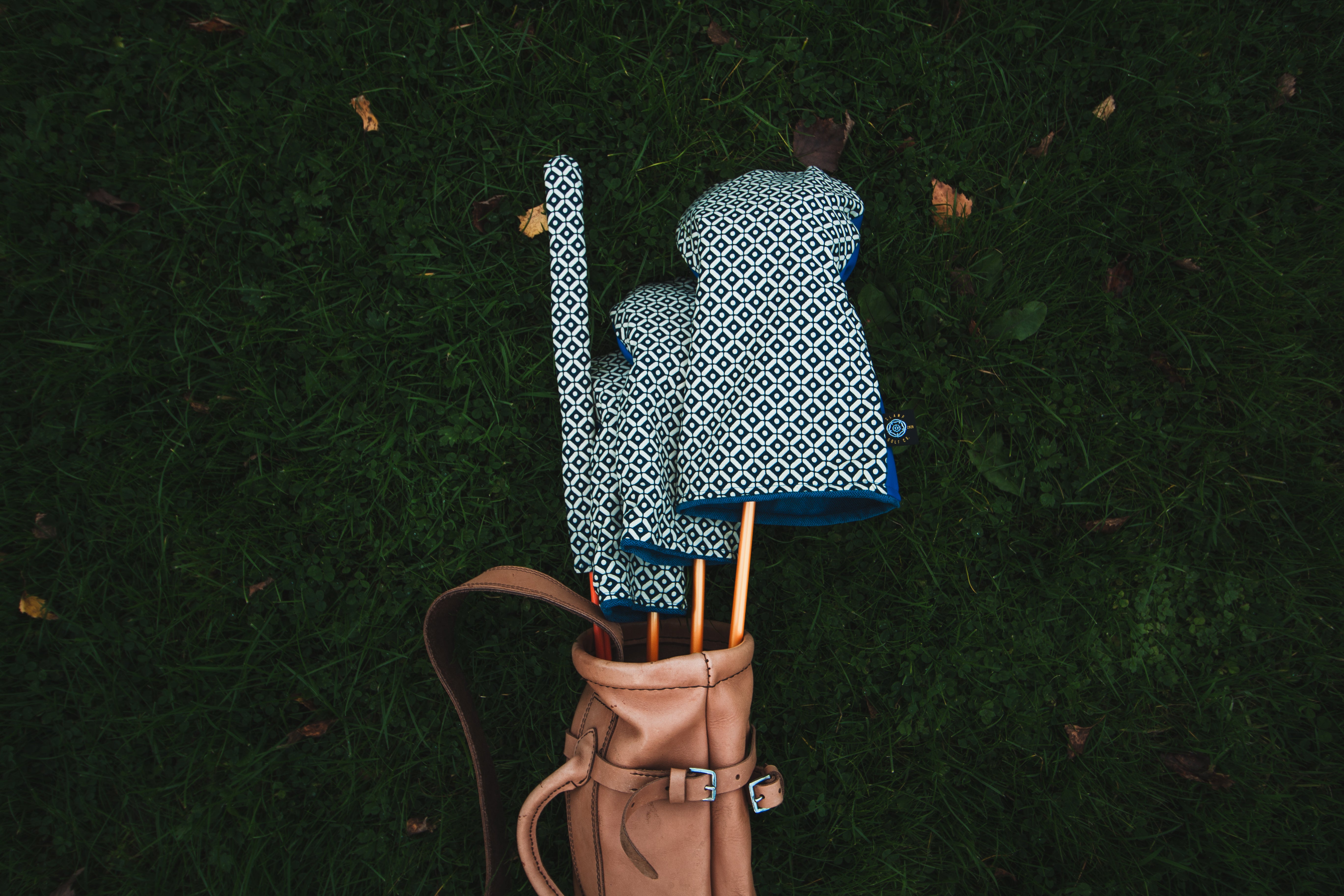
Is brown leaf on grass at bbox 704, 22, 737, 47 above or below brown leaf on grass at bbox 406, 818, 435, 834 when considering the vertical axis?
above

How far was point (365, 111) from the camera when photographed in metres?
2.51

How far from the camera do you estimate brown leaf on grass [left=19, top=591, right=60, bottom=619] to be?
2.47 metres

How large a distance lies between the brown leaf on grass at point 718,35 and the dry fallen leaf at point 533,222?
892mm

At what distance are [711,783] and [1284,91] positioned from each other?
10.8 ft

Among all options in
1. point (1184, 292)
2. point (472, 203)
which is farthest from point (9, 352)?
point (1184, 292)

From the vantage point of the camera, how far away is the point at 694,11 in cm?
254

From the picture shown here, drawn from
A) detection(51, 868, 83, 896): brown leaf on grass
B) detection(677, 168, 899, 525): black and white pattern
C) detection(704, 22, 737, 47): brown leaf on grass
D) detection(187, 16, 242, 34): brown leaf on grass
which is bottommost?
detection(51, 868, 83, 896): brown leaf on grass

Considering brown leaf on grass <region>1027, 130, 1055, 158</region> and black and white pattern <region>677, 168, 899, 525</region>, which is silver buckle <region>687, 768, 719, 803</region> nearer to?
black and white pattern <region>677, 168, 899, 525</region>

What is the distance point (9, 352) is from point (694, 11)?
112 inches

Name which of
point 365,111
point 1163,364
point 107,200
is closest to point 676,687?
point 1163,364

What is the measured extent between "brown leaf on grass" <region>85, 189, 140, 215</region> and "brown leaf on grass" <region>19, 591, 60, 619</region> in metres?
1.46

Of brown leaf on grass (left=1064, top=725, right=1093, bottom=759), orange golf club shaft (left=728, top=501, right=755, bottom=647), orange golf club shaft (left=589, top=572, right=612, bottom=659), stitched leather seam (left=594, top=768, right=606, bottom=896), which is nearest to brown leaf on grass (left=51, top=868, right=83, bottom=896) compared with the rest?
Result: stitched leather seam (left=594, top=768, right=606, bottom=896)

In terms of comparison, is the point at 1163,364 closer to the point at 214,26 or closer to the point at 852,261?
the point at 852,261

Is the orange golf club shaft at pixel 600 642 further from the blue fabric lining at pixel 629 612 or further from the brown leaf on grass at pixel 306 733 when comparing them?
the brown leaf on grass at pixel 306 733
